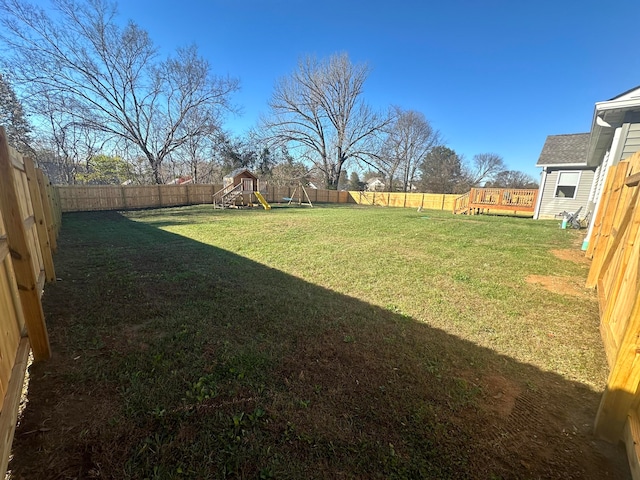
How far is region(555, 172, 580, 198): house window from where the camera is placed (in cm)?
1316

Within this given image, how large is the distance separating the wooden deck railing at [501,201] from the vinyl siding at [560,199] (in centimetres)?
106

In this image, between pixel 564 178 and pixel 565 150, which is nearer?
pixel 564 178

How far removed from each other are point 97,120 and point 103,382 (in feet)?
76.3

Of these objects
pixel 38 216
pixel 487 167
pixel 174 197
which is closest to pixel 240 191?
pixel 174 197

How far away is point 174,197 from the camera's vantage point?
19.2 m

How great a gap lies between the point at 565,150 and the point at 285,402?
1867 cm

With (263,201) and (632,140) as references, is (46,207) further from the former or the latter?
(263,201)

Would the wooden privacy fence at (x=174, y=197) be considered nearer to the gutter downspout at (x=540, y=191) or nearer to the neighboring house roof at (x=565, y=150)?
the neighboring house roof at (x=565, y=150)

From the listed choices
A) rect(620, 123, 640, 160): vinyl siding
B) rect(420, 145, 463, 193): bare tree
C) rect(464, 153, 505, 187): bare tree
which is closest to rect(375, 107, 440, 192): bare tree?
rect(420, 145, 463, 193): bare tree

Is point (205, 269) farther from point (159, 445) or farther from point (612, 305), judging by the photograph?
point (612, 305)

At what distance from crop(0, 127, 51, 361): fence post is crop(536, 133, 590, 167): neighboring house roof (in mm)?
17640

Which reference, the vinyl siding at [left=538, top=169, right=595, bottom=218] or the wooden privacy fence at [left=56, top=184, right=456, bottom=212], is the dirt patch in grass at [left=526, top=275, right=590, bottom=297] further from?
the wooden privacy fence at [left=56, top=184, right=456, bottom=212]

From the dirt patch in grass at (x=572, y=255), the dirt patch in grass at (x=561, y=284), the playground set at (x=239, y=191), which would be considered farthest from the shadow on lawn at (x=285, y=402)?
the playground set at (x=239, y=191)

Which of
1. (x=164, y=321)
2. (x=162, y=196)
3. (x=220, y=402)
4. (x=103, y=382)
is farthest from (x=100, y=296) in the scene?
(x=162, y=196)
